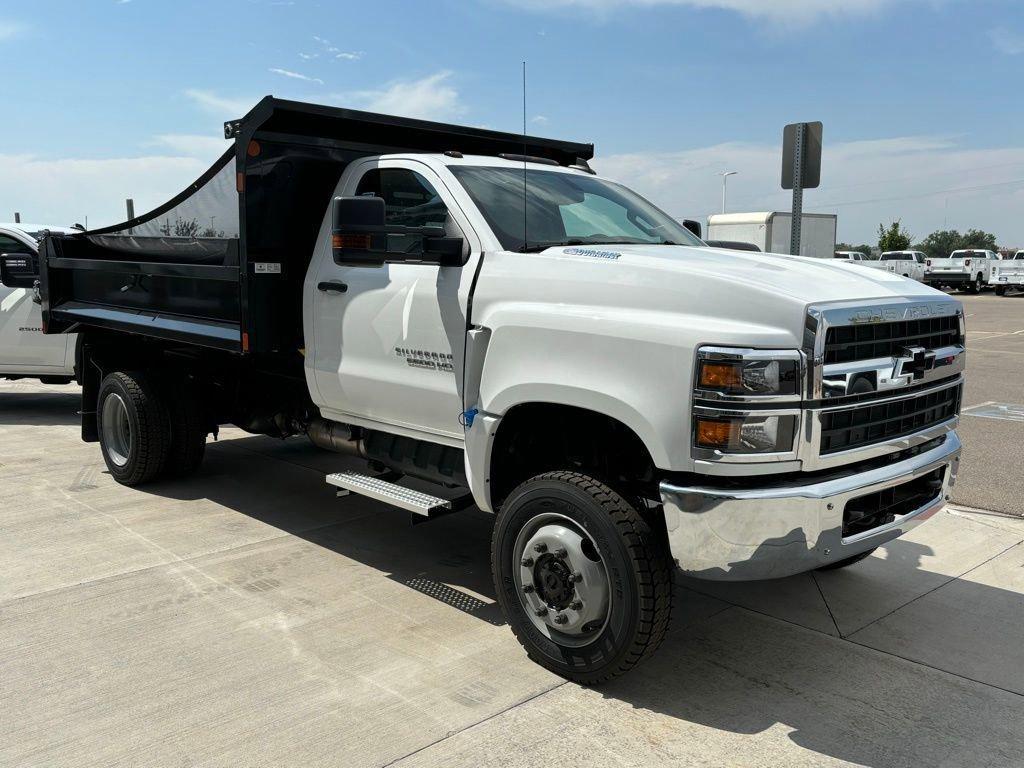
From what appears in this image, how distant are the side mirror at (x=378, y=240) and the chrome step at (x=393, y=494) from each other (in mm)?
1140

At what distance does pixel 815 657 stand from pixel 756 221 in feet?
68.0

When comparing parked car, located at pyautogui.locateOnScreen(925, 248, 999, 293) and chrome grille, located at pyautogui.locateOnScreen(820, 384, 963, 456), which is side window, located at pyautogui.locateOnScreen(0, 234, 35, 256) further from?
parked car, located at pyautogui.locateOnScreen(925, 248, 999, 293)

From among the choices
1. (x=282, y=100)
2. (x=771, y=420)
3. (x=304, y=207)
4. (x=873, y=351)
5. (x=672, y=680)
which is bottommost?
(x=672, y=680)

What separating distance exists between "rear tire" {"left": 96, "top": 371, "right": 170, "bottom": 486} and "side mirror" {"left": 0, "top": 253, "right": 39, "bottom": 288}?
1.83m

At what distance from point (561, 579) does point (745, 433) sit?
1.02m

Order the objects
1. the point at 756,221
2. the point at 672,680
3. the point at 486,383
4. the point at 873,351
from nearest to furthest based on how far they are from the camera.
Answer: the point at 873,351
the point at 672,680
the point at 486,383
the point at 756,221

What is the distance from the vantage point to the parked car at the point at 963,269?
39.6 m

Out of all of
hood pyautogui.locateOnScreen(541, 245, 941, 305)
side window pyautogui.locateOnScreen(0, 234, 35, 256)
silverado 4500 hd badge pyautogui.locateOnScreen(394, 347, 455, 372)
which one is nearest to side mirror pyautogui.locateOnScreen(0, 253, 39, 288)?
side window pyautogui.locateOnScreen(0, 234, 35, 256)

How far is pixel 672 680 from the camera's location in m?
3.74

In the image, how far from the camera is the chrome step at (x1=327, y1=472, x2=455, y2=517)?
170 inches

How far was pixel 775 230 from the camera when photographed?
76.0 ft

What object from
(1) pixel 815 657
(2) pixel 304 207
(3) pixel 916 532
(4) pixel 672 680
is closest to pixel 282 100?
(2) pixel 304 207

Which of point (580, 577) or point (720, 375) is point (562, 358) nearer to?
point (720, 375)

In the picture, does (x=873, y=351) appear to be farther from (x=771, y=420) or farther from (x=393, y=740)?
(x=393, y=740)
